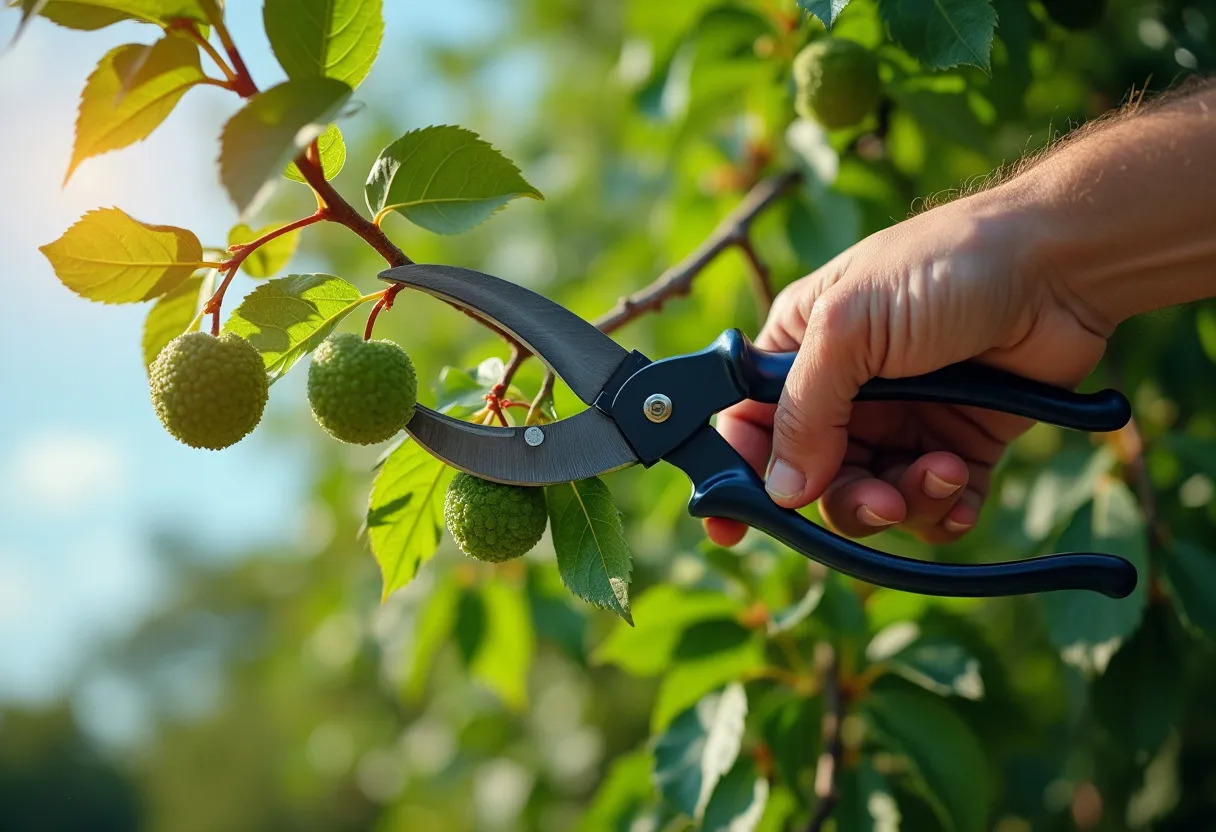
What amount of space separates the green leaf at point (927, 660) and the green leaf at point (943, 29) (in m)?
0.82

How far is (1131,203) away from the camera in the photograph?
3.37ft

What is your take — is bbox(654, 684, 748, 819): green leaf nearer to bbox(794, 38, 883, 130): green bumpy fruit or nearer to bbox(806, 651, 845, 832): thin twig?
bbox(806, 651, 845, 832): thin twig

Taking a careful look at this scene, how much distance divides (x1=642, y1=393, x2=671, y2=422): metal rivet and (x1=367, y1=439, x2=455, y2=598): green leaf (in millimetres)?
239

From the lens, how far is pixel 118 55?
880 mm

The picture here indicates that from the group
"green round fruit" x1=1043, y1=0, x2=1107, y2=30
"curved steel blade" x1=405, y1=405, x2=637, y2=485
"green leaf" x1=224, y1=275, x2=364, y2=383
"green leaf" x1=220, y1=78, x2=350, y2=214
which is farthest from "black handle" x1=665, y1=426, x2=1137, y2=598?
"green round fruit" x1=1043, y1=0, x2=1107, y2=30

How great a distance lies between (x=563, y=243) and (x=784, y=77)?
1.15 metres

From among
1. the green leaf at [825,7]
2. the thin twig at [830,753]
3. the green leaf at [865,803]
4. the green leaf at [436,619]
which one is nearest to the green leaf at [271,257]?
the green leaf at [825,7]

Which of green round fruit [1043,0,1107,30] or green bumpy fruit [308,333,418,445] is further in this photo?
green round fruit [1043,0,1107,30]

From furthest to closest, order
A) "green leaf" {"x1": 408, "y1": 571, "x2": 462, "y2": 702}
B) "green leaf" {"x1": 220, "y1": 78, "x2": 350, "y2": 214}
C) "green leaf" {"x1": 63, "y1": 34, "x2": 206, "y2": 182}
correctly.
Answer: "green leaf" {"x1": 408, "y1": 571, "x2": 462, "y2": 702} < "green leaf" {"x1": 63, "y1": 34, "x2": 206, "y2": 182} < "green leaf" {"x1": 220, "y1": 78, "x2": 350, "y2": 214}

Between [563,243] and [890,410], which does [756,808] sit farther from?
[563,243]

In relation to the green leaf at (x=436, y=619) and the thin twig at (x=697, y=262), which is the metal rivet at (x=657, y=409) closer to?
the thin twig at (x=697, y=262)

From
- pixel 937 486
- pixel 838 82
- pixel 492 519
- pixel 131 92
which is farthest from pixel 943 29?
pixel 131 92

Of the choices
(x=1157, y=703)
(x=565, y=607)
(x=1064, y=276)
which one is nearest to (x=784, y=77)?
(x=1064, y=276)

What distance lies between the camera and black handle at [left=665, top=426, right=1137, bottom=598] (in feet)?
3.17
